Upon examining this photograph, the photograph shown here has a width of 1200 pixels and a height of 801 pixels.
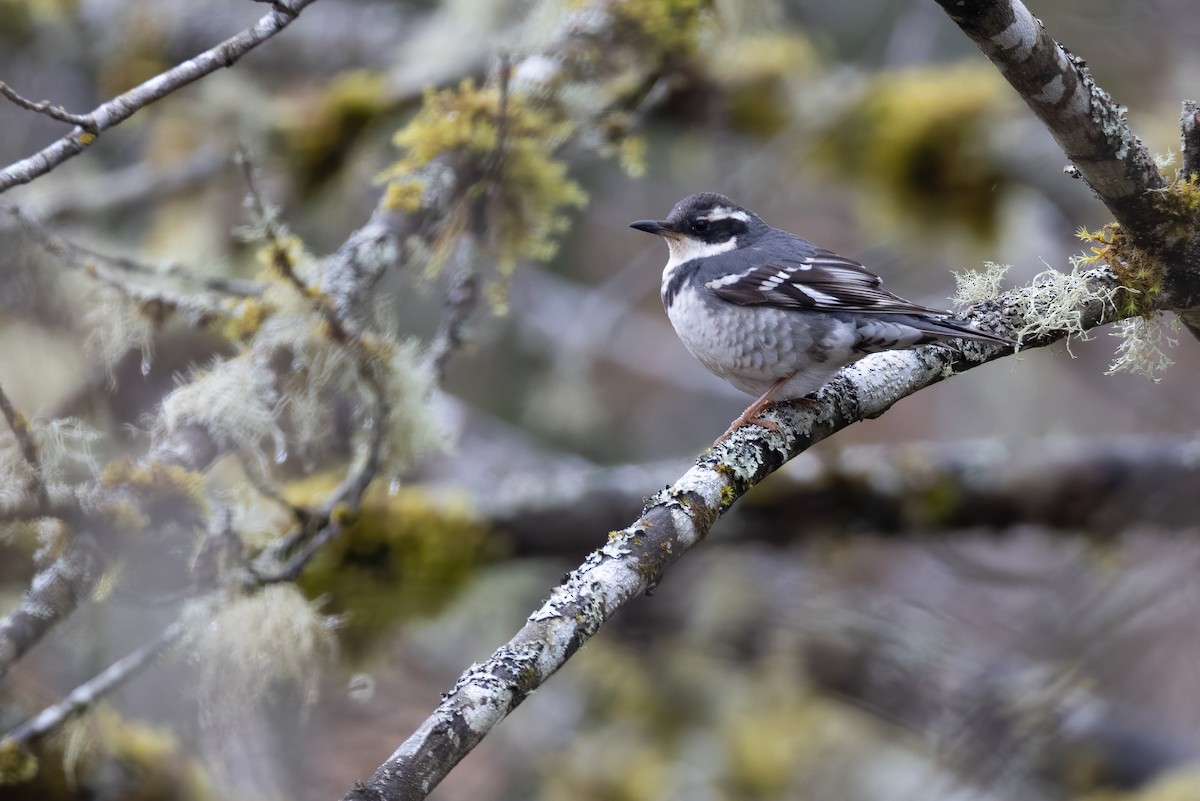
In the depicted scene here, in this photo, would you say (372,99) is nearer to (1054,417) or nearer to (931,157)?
(931,157)

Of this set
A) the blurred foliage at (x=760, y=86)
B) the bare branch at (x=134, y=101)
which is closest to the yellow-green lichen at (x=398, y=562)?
the bare branch at (x=134, y=101)

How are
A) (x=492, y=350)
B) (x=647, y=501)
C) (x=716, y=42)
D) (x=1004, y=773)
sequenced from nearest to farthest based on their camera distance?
(x=647, y=501)
(x=1004, y=773)
(x=716, y=42)
(x=492, y=350)

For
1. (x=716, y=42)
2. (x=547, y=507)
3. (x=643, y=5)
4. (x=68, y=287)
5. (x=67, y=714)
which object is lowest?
(x=67, y=714)

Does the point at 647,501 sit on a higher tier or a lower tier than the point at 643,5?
lower

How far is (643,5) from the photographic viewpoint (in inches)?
201

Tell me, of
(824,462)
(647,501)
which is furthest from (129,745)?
(824,462)

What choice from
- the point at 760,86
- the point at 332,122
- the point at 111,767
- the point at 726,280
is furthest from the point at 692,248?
the point at 111,767

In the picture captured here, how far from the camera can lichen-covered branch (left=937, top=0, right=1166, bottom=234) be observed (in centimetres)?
244

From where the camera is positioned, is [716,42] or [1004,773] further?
[716,42]

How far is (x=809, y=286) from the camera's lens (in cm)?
378

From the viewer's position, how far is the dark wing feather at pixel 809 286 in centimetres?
361

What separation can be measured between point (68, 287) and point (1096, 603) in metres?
4.98

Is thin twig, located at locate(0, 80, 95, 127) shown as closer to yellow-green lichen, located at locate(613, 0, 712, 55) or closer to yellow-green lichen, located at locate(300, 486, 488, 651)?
yellow-green lichen, located at locate(300, 486, 488, 651)

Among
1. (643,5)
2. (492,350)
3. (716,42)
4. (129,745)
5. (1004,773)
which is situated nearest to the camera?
(129,745)
